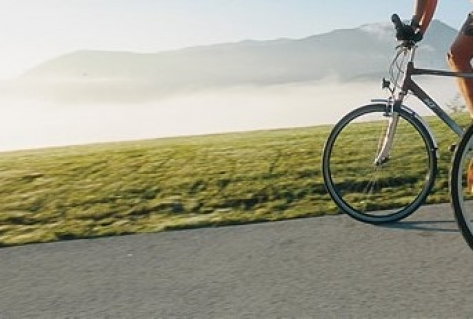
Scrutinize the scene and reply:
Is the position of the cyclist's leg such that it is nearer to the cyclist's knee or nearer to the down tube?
the cyclist's knee

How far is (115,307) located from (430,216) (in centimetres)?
217

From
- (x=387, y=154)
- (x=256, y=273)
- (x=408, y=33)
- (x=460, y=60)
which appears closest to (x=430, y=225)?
(x=387, y=154)

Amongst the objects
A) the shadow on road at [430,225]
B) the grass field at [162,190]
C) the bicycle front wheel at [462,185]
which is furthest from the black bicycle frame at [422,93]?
the bicycle front wheel at [462,185]

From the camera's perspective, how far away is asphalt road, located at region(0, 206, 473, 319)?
10.5 ft

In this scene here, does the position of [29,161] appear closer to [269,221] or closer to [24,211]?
[24,211]

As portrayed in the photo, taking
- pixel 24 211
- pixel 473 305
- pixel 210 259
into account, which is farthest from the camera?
pixel 24 211

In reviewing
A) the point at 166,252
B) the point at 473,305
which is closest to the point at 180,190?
the point at 166,252

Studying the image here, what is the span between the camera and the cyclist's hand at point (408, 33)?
4309 mm

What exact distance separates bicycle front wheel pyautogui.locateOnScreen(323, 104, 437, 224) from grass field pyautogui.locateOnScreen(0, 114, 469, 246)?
0.20 metres

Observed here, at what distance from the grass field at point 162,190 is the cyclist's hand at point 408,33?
1093mm

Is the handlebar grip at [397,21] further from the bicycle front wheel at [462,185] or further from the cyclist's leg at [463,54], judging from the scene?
the bicycle front wheel at [462,185]

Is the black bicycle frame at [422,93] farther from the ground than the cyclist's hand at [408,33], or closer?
closer

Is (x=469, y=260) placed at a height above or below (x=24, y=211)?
below

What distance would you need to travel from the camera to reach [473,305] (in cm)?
303
